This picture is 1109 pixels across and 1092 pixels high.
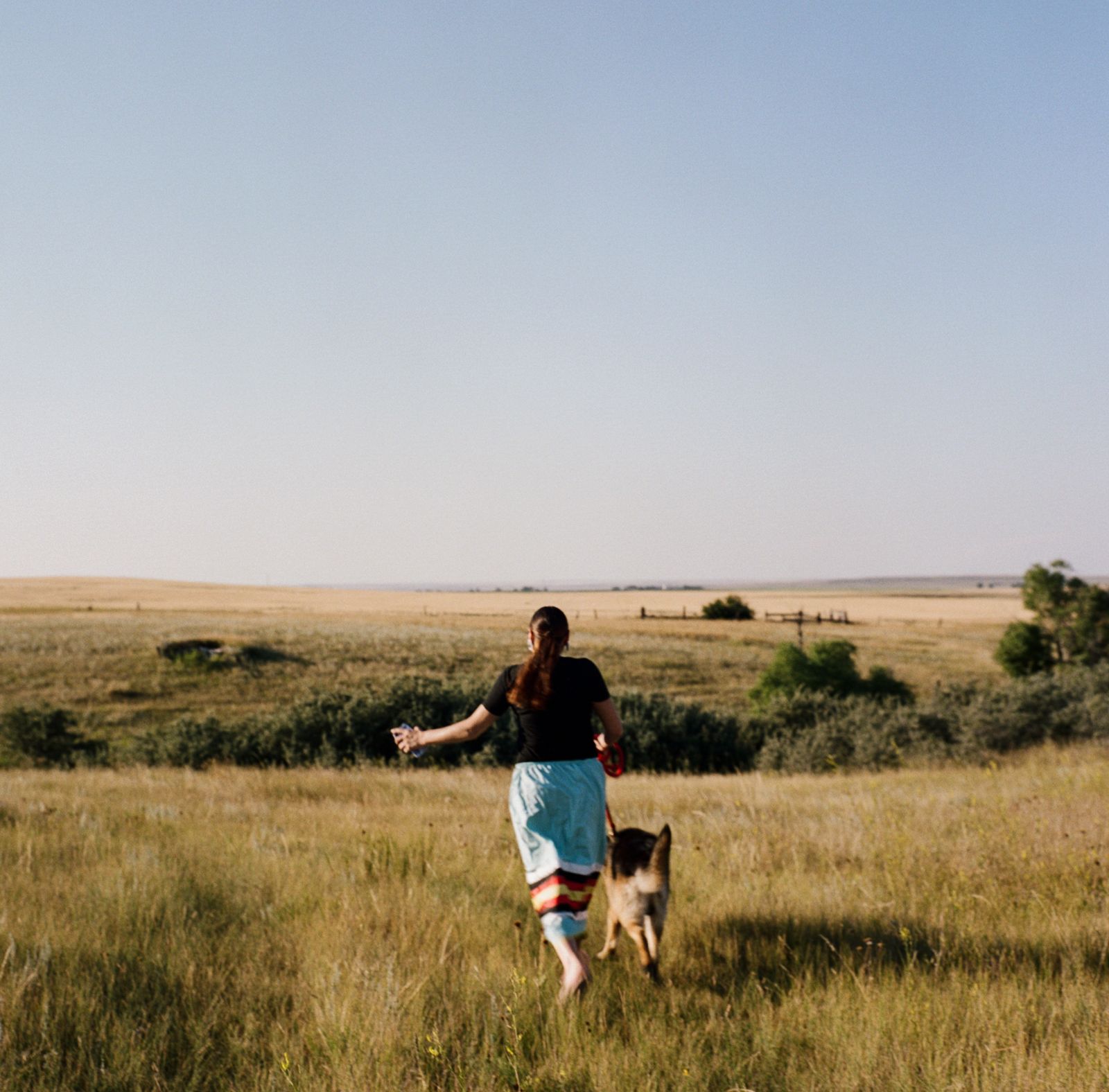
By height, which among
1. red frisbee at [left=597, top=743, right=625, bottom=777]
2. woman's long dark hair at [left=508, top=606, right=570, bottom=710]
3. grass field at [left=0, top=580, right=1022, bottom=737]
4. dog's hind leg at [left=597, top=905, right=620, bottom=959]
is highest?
woman's long dark hair at [left=508, top=606, right=570, bottom=710]

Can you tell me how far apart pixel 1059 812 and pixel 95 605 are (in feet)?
306

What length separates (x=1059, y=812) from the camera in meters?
9.09

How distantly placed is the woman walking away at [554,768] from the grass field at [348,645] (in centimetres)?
2196

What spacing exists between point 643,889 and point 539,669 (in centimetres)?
118

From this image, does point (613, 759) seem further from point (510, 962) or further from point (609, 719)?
point (510, 962)

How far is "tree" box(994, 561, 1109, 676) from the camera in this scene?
53.7 meters

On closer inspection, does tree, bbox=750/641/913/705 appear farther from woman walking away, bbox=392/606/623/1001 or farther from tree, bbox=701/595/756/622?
tree, bbox=701/595/756/622

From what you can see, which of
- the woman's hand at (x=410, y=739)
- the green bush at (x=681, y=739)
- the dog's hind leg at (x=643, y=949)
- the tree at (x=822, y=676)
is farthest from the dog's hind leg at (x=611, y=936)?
the tree at (x=822, y=676)

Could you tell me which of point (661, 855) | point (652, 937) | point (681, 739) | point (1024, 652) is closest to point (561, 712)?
point (661, 855)

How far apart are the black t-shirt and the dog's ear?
0.56 metres

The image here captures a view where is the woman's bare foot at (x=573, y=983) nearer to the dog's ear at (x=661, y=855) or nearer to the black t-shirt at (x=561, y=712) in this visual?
the dog's ear at (x=661, y=855)

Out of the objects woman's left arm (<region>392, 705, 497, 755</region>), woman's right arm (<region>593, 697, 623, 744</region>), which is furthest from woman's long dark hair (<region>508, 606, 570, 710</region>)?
woman's right arm (<region>593, 697, 623, 744</region>)

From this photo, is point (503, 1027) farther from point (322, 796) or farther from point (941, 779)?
point (941, 779)

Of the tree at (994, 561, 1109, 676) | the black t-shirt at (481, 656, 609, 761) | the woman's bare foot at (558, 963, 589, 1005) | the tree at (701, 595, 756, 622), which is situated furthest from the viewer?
the tree at (701, 595, 756, 622)
